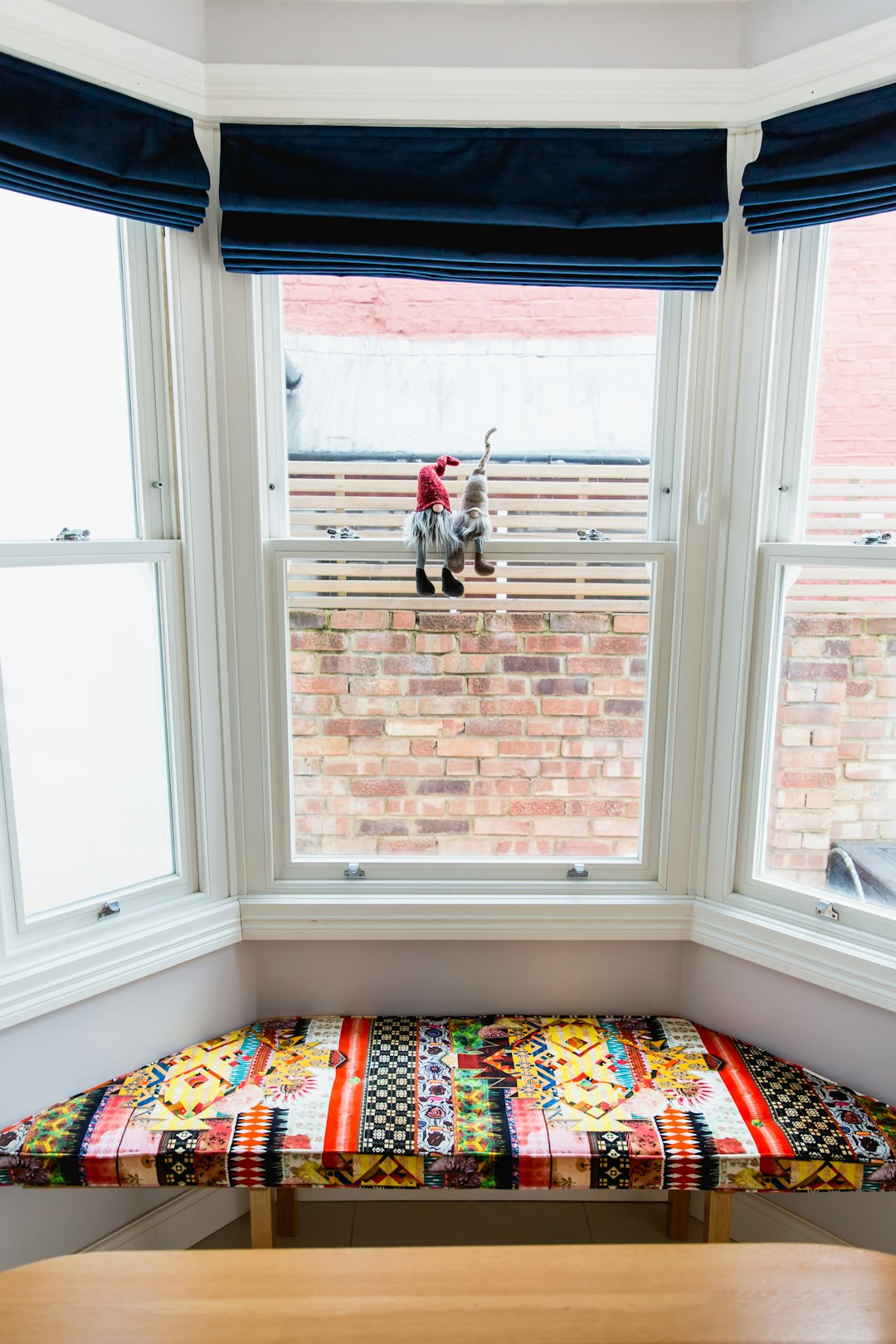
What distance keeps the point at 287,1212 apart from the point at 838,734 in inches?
66.5

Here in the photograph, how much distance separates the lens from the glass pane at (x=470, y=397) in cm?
183

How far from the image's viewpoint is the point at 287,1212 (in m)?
1.93

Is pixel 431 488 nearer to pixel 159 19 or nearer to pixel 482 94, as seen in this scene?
pixel 482 94

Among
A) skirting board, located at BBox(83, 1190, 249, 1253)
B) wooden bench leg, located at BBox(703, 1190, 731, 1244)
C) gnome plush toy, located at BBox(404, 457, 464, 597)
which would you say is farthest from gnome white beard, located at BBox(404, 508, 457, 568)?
skirting board, located at BBox(83, 1190, 249, 1253)

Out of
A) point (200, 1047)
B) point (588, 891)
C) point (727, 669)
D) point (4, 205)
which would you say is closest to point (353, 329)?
point (4, 205)

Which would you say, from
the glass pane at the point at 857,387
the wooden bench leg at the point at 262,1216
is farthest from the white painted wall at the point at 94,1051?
the glass pane at the point at 857,387

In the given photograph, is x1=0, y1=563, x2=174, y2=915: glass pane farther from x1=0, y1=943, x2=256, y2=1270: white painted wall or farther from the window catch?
the window catch

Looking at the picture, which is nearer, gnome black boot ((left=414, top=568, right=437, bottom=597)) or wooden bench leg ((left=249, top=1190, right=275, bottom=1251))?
wooden bench leg ((left=249, top=1190, right=275, bottom=1251))

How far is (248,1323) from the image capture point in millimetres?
1060

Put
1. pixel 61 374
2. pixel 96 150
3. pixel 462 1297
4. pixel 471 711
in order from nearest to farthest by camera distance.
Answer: pixel 462 1297 < pixel 96 150 < pixel 61 374 < pixel 471 711

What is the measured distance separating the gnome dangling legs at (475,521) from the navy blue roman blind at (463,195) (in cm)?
44

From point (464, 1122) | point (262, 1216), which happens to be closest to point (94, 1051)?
point (262, 1216)

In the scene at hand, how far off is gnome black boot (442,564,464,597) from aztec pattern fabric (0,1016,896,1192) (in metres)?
1.04

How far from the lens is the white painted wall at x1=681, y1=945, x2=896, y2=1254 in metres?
1.75
